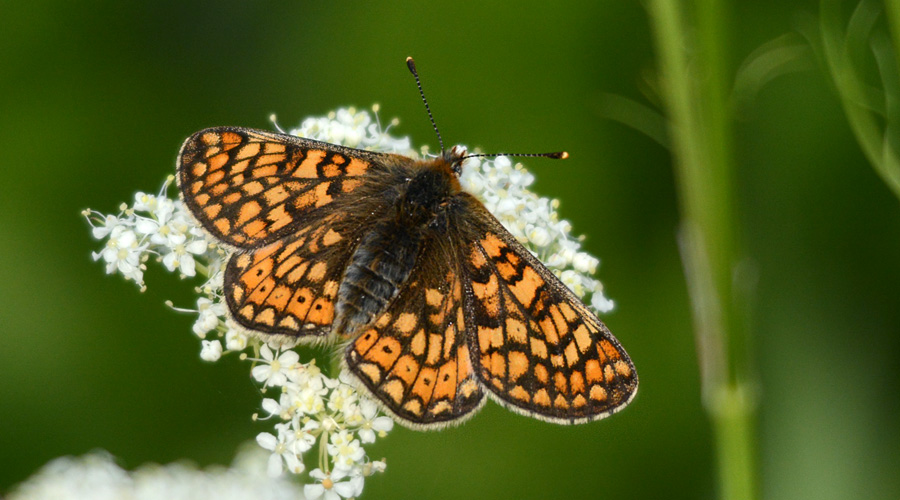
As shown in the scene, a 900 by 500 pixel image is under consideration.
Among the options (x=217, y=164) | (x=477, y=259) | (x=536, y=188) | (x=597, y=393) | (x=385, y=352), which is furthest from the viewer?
(x=536, y=188)

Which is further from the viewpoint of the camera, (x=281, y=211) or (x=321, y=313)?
(x=281, y=211)

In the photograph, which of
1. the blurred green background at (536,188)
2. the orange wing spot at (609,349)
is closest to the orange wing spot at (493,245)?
the orange wing spot at (609,349)

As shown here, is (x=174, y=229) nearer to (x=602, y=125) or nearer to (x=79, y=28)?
(x=79, y=28)

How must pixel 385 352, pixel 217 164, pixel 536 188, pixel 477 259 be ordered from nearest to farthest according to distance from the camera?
pixel 385 352 → pixel 477 259 → pixel 217 164 → pixel 536 188

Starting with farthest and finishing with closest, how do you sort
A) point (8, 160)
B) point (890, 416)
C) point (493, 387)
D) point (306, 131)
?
point (8, 160)
point (890, 416)
point (306, 131)
point (493, 387)

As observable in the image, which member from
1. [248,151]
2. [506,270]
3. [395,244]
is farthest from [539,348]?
[248,151]

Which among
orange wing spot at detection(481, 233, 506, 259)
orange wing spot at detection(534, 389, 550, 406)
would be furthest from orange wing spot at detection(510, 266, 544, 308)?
orange wing spot at detection(534, 389, 550, 406)

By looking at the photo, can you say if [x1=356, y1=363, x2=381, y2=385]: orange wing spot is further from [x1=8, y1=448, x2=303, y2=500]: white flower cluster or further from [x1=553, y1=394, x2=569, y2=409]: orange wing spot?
[x1=8, y1=448, x2=303, y2=500]: white flower cluster

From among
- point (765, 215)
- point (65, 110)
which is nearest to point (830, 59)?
point (765, 215)

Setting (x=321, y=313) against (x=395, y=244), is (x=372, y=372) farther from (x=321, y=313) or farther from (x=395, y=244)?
(x=395, y=244)
